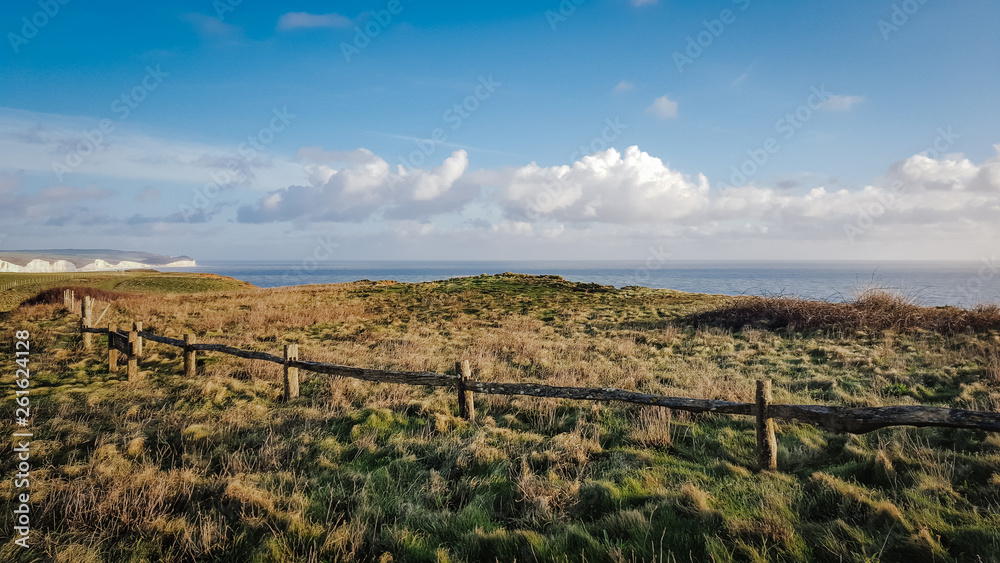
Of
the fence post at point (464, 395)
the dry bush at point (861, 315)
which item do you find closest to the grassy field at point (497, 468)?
the fence post at point (464, 395)

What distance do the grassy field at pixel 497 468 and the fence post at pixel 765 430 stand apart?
0.32 m

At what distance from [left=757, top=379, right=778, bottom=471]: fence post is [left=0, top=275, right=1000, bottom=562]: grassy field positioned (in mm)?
323

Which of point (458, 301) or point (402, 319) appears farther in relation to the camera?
point (458, 301)

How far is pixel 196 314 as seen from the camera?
872 inches

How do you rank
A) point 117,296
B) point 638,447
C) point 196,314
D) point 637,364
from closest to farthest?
point 638,447, point 637,364, point 196,314, point 117,296

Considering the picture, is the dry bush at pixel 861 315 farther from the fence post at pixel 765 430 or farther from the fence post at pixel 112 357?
the fence post at pixel 112 357

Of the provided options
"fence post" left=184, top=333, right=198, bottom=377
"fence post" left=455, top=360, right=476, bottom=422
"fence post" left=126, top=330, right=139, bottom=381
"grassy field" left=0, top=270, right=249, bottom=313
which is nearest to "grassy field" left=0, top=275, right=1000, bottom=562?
"fence post" left=455, top=360, right=476, bottom=422

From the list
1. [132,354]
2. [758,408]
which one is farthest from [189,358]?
[758,408]

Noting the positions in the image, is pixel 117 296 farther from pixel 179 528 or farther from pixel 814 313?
pixel 814 313

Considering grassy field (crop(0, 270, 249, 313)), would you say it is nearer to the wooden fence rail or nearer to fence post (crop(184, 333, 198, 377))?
fence post (crop(184, 333, 198, 377))

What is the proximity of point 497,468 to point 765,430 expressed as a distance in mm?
3434

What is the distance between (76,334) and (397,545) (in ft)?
58.9

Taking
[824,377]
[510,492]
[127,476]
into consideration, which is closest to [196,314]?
[127,476]

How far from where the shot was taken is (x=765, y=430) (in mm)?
5488
